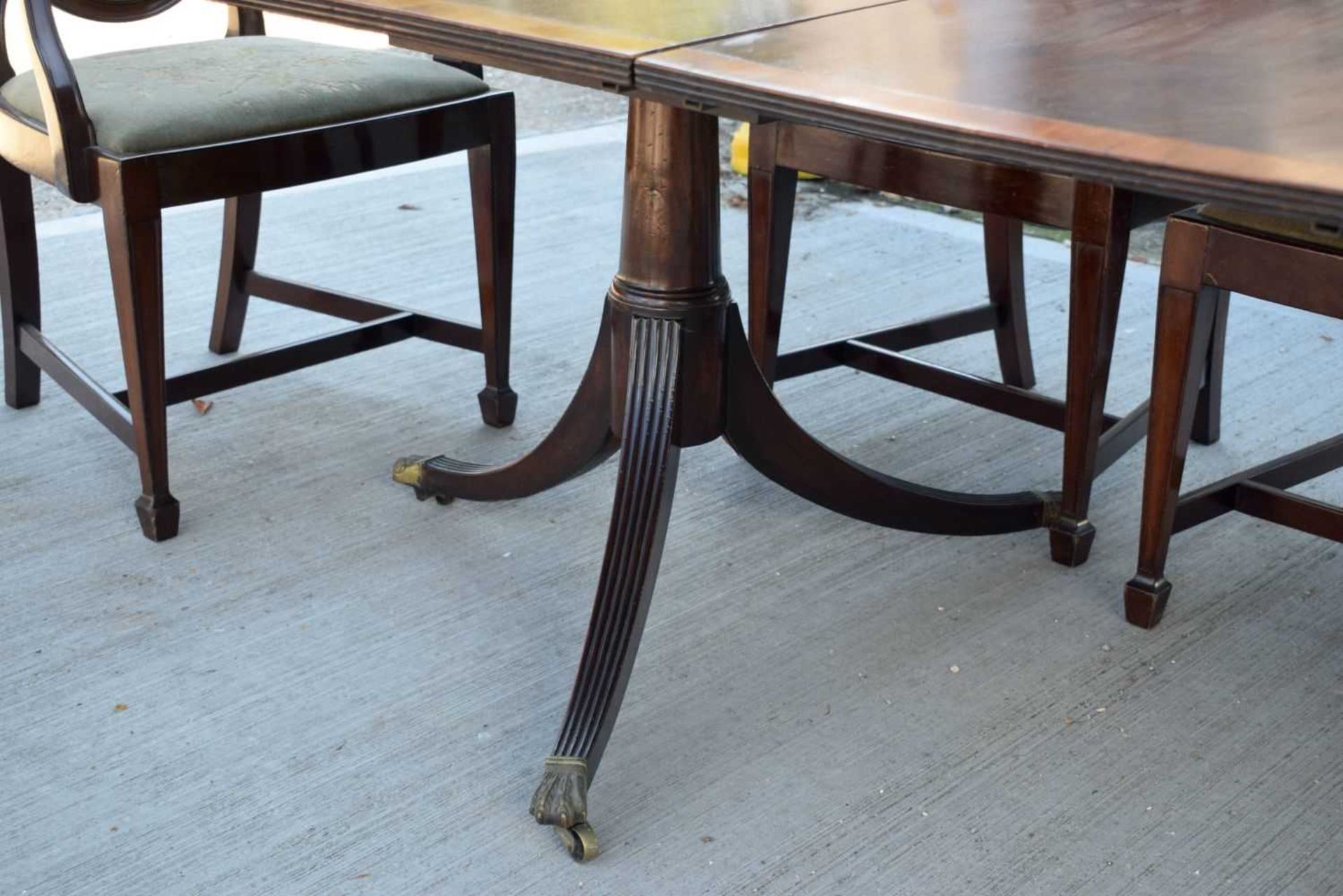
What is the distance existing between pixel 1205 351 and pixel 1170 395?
8 cm

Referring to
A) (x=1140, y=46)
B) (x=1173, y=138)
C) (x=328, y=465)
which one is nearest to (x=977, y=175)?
(x=1140, y=46)

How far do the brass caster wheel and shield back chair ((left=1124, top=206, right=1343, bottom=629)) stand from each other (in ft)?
2.38

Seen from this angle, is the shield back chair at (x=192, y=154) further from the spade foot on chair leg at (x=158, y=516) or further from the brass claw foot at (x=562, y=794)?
the brass claw foot at (x=562, y=794)

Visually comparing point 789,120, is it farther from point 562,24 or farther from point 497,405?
point 497,405

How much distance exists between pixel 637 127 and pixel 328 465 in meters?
0.83

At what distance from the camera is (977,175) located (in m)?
1.66

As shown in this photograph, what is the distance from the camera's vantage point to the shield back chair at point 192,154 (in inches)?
64.9

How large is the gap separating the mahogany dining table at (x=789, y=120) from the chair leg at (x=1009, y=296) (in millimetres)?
479

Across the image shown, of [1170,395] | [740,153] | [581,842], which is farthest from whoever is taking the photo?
[740,153]

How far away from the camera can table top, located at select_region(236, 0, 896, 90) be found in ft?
3.61

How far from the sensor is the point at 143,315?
5.64 ft

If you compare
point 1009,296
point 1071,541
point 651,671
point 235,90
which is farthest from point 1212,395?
point 235,90

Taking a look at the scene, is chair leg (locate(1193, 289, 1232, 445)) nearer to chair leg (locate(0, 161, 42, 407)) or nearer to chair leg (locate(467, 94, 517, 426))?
chair leg (locate(467, 94, 517, 426))

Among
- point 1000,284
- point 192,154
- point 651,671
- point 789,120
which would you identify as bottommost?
point 651,671
